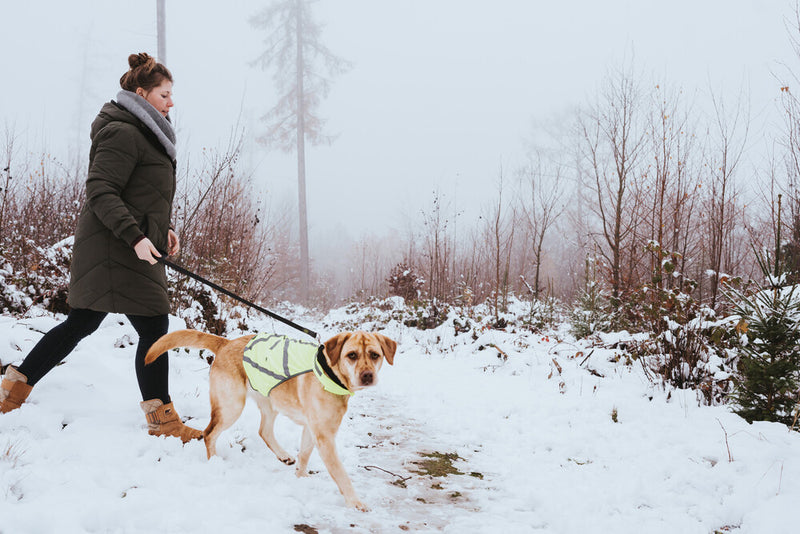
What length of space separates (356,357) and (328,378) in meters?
0.19

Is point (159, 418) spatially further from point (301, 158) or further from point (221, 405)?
point (301, 158)

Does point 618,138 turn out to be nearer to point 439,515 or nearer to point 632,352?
point 632,352

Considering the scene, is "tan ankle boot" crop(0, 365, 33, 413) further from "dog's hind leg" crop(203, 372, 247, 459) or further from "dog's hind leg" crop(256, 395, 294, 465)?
"dog's hind leg" crop(256, 395, 294, 465)

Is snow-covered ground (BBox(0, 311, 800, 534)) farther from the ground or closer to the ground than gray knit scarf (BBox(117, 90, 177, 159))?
closer to the ground

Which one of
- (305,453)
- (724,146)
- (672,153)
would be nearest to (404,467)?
(305,453)

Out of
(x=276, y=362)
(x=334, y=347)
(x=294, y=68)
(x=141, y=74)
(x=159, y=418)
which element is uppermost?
(x=294, y=68)

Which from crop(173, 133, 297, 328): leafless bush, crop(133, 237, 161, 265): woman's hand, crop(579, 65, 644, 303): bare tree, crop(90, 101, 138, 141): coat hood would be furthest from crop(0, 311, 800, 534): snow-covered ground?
crop(579, 65, 644, 303): bare tree

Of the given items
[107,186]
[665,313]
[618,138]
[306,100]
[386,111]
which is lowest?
[665,313]

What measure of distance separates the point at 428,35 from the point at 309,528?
153 meters

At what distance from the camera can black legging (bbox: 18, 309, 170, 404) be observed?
2.42 m

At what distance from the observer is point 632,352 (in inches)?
185

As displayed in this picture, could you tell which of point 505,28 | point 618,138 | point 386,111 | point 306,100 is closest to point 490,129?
point 386,111

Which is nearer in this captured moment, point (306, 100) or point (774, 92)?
point (774, 92)

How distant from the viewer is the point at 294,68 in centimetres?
Result: 2127
